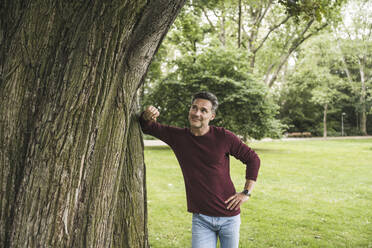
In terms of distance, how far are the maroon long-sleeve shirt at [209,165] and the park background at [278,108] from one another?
9.20ft

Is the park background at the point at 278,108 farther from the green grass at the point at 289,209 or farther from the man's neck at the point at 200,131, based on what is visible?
A: the man's neck at the point at 200,131

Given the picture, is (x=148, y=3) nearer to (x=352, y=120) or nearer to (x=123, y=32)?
(x=123, y=32)

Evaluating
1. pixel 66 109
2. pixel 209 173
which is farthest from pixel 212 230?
pixel 66 109

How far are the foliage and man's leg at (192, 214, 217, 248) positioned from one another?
1567 cm

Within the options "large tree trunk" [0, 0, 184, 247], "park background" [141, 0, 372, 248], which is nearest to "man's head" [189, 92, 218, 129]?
"large tree trunk" [0, 0, 184, 247]

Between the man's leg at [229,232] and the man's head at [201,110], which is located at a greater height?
the man's head at [201,110]

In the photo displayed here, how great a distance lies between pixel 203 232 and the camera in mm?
2957

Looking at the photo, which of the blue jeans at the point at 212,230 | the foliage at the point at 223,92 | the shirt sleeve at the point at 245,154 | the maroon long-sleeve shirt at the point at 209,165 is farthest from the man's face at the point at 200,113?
the foliage at the point at 223,92

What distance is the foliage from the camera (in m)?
18.9

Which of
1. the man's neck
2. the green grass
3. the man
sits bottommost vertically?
the green grass

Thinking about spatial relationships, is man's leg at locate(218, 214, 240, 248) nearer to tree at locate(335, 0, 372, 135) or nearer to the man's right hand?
the man's right hand

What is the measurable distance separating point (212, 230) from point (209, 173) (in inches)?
20.9

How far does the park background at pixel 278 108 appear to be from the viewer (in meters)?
6.60

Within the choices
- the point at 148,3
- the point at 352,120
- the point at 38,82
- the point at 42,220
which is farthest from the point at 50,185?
the point at 352,120
